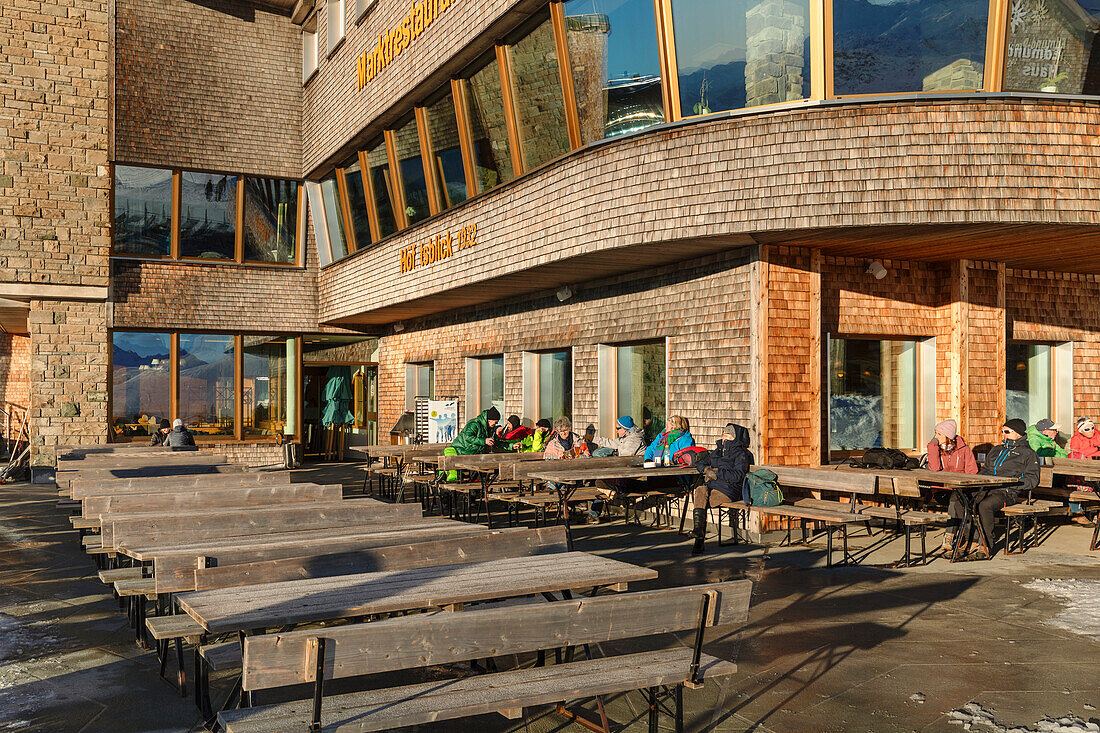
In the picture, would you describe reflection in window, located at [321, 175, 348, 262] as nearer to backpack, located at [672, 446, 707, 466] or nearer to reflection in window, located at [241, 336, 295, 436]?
reflection in window, located at [241, 336, 295, 436]

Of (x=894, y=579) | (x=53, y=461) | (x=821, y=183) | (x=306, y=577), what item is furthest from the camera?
(x=53, y=461)

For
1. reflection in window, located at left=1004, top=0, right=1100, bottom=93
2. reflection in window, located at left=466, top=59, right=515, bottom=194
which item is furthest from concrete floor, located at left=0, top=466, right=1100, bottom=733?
reflection in window, located at left=466, top=59, right=515, bottom=194

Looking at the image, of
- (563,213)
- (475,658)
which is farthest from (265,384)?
(475,658)

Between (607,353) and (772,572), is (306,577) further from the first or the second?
(607,353)

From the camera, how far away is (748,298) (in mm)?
11086

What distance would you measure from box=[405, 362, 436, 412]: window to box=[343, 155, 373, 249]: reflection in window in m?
2.99

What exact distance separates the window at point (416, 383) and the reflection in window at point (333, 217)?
3238 millimetres

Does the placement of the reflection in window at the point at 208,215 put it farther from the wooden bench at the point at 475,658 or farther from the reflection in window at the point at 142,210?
the wooden bench at the point at 475,658

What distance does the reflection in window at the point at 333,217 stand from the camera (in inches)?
865

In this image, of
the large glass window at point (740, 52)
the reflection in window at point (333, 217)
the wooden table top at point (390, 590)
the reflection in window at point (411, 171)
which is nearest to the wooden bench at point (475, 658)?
the wooden table top at point (390, 590)

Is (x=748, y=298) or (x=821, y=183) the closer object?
(x=821, y=183)

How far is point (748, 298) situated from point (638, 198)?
1780mm

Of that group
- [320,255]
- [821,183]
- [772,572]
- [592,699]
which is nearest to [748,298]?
[821,183]

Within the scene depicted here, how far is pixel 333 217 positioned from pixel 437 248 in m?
6.94
